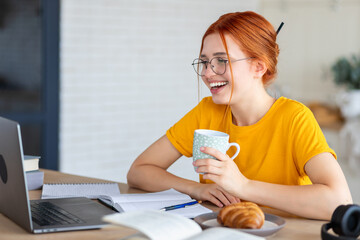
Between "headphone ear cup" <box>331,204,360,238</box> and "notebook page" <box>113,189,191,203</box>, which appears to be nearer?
"headphone ear cup" <box>331,204,360,238</box>

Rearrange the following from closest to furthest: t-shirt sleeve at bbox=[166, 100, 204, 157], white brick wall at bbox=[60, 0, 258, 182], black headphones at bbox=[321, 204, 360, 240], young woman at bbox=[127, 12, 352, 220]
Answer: black headphones at bbox=[321, 204, 360, 240]
young woman at bbox=[127, 12, 352, 220]
t-shirt sleeve at bbox=[166, 100, 204, 157]
white brick wall at bbox=[60, 0, 258, 182]

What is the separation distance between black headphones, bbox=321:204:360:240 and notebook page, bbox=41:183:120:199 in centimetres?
68

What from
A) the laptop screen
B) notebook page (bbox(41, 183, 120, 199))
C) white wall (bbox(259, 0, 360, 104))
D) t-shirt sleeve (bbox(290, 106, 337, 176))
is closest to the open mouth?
t-shirt sleeve (bbox(290, 106, 337, 176))

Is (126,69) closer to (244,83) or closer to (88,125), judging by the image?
(88,125)

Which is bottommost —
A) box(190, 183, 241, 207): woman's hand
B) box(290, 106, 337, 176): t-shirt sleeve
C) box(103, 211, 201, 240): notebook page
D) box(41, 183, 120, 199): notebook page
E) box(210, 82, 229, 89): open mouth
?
box(41, 183, 120, 199): notebook page

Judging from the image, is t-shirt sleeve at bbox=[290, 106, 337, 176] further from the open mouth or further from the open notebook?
the open notebook

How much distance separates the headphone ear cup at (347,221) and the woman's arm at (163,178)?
445 mm

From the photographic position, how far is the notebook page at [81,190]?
1674 millimetres

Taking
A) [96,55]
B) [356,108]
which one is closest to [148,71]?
[96,55]

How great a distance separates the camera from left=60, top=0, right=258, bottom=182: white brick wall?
389 cm

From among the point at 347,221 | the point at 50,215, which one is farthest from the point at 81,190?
the point at 347,221

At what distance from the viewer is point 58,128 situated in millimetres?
3850

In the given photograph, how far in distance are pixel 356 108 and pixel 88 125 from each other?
2445mm

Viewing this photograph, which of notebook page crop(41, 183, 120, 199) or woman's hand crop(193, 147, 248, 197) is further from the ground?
woman's hand crop(193, 147, 248, 197)
